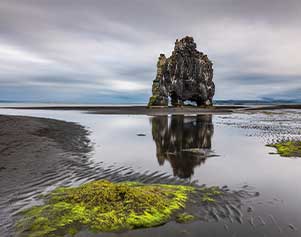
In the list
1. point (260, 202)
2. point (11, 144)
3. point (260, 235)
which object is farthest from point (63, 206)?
point (11, 144)

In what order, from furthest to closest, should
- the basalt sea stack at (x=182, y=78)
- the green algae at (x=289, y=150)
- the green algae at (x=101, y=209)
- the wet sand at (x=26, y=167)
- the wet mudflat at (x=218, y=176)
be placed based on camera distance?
1. the basalt sea stack at (x=182, y=78)
2. the green algae at (x=289, y=150)
3. the wet sand at (x=26, y=167)
4. the wet mudflat at (x=218, y=176)
5. the green algae at (x=101, y=209)

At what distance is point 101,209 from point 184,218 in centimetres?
255

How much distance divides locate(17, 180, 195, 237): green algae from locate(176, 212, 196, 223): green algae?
0.84 ft

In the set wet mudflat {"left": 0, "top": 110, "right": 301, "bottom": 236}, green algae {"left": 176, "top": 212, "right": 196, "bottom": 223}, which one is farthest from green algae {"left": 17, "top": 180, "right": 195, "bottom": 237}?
wet mudflat {"left": 0, "top": 110, "right": 301, "bottom": 236}

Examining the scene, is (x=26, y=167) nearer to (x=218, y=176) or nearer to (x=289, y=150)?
(x=218, y=176)

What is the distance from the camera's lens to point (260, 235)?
625 cm

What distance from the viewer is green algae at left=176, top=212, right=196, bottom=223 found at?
275 inches

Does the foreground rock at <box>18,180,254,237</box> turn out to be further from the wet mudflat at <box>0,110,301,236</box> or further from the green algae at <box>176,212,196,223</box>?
the wet mudflat at <box>0,110,301,236</box>

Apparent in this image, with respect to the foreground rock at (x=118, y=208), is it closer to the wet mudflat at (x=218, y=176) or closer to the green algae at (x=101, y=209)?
the green algae at (x=101, y=209)

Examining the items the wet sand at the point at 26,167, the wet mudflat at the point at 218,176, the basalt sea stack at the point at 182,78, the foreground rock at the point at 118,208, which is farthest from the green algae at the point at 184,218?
the basalt sea stack at the point at 182,78

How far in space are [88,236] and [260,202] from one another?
238 inches

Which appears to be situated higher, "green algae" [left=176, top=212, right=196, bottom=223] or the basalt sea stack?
the basalt sea stack

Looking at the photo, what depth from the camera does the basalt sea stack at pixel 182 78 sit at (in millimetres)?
95000

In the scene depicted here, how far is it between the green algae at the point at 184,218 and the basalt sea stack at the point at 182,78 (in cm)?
8614
